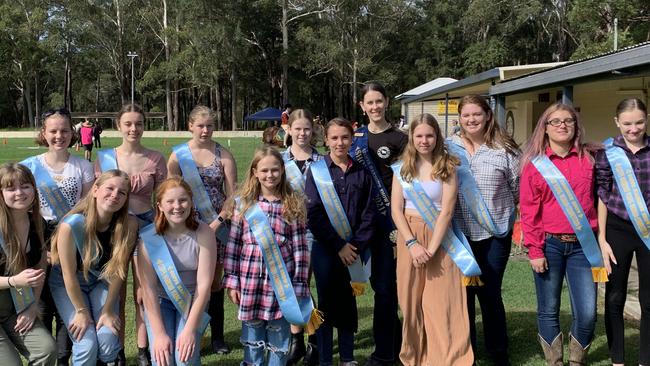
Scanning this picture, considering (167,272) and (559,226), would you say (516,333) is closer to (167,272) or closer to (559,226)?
(559,226)

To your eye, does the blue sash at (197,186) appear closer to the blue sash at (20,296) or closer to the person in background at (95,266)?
the person in background at (95,266)

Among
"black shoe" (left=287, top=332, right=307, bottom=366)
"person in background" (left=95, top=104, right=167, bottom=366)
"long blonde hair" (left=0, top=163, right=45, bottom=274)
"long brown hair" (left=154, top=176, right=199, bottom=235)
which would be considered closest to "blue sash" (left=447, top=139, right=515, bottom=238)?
"black shoe" (left=287, top=332, right=307, bottom=366)

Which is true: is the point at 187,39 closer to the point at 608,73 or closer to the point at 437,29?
the point at 437,29

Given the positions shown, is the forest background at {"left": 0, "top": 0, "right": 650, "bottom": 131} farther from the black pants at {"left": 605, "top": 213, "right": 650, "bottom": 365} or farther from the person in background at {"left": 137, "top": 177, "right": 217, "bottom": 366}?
the person in background at {"left": 137, "top": 177, "right": 217, "bottom": 366}

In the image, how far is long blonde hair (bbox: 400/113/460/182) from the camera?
11.6 ft

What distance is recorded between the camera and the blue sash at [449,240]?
3531mm

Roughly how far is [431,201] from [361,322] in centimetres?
174

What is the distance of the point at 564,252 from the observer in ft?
11.6

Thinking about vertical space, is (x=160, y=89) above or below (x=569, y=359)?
above

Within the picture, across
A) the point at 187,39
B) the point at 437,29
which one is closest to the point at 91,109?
the point at 187,39

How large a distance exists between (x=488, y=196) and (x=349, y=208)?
0.87 meters

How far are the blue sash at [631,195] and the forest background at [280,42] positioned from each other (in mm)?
41382

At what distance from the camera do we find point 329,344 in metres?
3.78

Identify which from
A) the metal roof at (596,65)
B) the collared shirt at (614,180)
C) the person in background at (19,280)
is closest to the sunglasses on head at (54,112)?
the person in background at (19,280)
